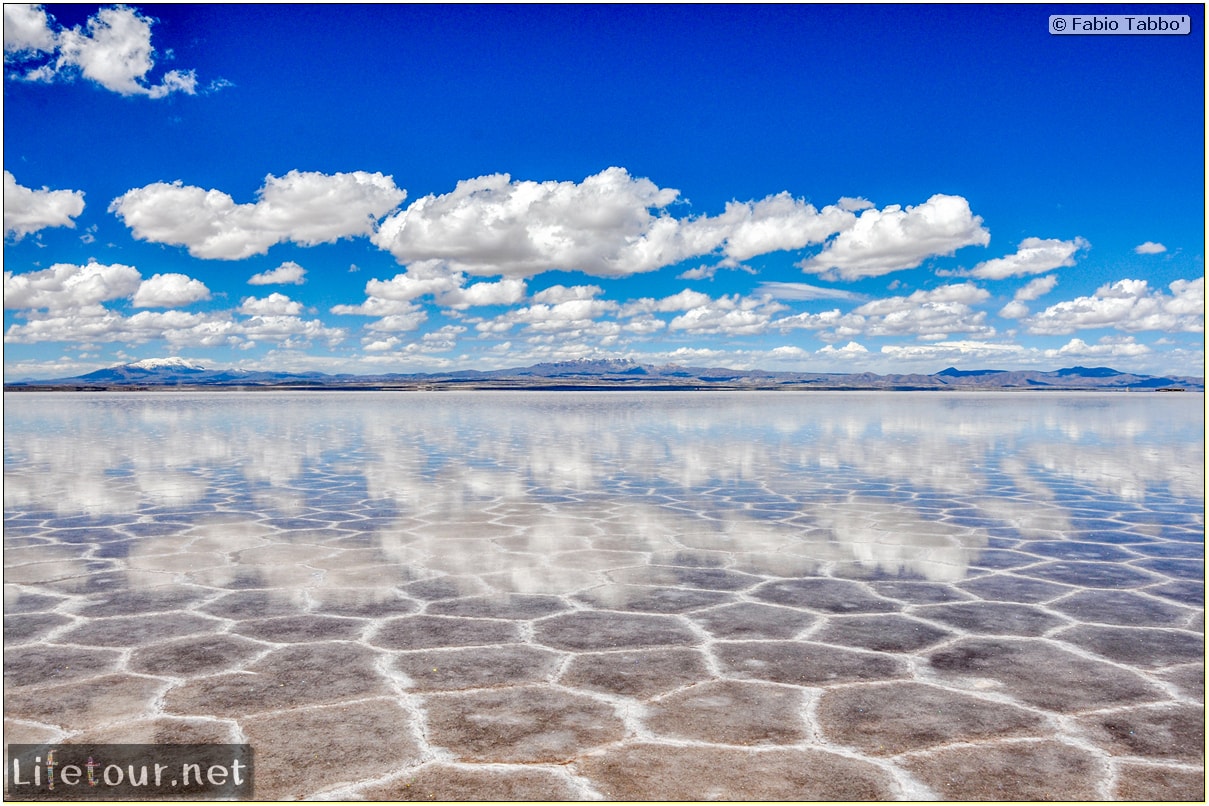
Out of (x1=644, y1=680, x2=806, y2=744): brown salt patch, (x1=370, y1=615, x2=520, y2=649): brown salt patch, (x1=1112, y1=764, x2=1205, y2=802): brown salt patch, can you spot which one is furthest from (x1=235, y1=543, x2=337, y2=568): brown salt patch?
(x1=1112, y1=764, x2=1205, y2=802): brown salt patch

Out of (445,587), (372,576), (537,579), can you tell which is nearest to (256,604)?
(372,576)

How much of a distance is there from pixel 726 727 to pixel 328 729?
1.59m

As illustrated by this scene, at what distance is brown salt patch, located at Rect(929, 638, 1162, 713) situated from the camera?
3.80 m

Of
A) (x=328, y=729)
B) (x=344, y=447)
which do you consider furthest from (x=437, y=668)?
(x=344, y=447)

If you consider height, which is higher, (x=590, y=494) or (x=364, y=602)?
(x=590, y=494)

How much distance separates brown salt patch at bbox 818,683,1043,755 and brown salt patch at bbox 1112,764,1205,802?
41 centimetres

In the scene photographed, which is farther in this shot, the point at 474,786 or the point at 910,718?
the point at 910,718

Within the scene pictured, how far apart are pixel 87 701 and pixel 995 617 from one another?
4698 millimetres

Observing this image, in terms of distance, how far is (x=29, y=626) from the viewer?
16.0 feet

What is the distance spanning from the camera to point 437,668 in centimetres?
418

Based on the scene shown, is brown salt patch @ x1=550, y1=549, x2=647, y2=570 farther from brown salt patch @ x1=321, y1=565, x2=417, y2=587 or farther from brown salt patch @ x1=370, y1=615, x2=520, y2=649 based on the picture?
brown salt patch @ x1=370, y1=615, x2=520, y2=649

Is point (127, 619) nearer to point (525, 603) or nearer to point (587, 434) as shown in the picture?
point (525, 603)

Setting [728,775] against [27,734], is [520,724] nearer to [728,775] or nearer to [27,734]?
[728,775]

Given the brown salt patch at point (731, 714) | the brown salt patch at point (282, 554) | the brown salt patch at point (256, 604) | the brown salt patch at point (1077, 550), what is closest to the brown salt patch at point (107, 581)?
the brown salt patch at point (282, 554)
